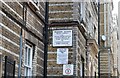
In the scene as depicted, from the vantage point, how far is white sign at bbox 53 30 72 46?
1437cm

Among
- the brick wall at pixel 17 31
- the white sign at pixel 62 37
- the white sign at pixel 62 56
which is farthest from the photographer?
the white sign at pixel 62 56

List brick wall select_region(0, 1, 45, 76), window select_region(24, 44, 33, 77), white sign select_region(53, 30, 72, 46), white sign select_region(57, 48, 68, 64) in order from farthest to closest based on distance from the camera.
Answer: white sign select_region(57, 48, 68, 64)
white sign select_region(53, 30, 72, 46)
window select_region(24, 44, 33, 77)
brick wall select_region(0, 1, 45, 76)

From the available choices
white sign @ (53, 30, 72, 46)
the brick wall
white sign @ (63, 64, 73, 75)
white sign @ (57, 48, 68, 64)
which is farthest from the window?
white sign @ (63, 64, 73, 75)

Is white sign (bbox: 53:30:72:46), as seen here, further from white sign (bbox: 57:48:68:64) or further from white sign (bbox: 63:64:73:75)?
white sign (bbox: 63:64:73:75)

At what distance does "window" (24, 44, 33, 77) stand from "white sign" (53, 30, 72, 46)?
47.1 inches

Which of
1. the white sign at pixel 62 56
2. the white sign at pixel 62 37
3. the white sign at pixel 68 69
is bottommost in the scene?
the white sign at pixel 68 69

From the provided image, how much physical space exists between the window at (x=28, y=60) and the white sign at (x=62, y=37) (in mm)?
1195

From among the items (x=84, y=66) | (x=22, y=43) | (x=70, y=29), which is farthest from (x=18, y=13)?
(x=84, y=66)

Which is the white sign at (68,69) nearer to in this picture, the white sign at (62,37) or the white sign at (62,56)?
the white sign at (62,56)

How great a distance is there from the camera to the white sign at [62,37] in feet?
47.1

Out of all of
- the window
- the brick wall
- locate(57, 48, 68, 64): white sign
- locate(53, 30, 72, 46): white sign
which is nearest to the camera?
the brick wall

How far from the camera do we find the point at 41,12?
49.2 feet

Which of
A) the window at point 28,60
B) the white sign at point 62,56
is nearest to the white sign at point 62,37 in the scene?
the white sign at point 62,56

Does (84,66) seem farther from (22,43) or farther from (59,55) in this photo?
(22,43)
